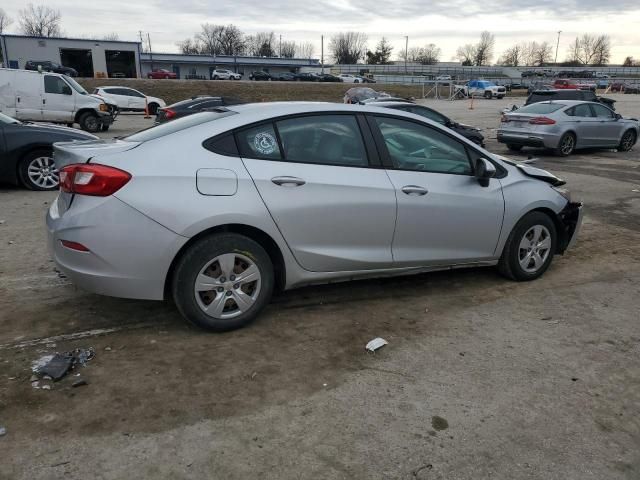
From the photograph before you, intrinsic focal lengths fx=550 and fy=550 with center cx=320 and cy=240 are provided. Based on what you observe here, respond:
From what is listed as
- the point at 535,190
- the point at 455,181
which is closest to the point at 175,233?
the point at 455,181

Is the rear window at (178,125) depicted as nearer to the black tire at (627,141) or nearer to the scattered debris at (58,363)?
the scattered debris at (58,363)

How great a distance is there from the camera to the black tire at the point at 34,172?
28.0ft

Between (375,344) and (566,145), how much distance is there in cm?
1295

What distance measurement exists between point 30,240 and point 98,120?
13524 mm

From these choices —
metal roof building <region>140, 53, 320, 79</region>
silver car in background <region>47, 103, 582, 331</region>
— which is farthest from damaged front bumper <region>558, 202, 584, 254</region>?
metal roof building <region>140, 53, 320, 79</region>

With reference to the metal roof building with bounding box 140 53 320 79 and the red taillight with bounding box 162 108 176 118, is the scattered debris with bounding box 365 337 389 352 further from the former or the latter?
the metal roof building with bounding box 140 53 320 79

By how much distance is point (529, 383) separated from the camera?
3.39m

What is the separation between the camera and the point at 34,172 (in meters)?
8.62

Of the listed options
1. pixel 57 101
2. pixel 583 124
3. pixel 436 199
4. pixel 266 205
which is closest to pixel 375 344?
pixel 266 205

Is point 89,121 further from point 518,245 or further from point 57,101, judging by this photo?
point 518,245

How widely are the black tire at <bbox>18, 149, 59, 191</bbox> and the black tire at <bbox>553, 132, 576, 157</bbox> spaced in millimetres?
12044

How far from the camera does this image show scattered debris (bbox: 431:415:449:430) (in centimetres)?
294

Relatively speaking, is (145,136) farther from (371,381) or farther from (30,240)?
(30,240)

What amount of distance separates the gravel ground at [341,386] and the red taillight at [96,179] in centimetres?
104
